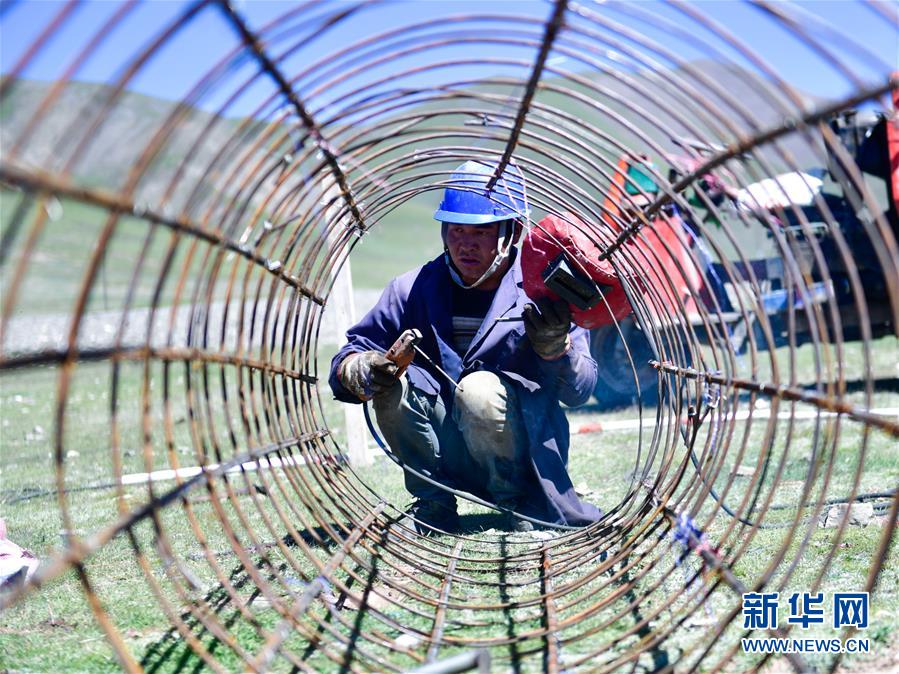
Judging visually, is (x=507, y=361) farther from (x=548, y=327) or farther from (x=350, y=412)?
(x=350, y=412)

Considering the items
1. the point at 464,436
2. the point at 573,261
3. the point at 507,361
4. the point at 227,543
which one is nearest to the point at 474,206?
the point at 573,261

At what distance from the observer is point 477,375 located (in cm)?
427

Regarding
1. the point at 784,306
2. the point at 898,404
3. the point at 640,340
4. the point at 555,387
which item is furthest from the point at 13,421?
the point at 898,404

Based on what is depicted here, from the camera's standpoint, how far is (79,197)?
65.7 inches

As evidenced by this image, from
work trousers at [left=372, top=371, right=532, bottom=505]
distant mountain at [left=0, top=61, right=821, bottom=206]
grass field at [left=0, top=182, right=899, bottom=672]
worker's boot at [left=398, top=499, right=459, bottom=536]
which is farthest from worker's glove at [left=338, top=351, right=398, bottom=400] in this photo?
distant mountain at [left=0, top=61, right=821, bottom=206]

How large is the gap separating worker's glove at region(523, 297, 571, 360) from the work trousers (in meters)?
0.27

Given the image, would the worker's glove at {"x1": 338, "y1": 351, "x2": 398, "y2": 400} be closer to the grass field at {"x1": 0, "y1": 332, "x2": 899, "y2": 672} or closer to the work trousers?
the work trousers

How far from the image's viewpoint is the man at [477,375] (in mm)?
4176

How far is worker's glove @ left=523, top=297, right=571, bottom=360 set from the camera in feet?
13.2

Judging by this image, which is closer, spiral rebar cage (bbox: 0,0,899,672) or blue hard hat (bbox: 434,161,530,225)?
spiral rebar cage (bbox: 0,0,899,672)

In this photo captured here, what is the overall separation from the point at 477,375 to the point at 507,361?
0.19 m

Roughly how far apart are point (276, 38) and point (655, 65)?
94cm

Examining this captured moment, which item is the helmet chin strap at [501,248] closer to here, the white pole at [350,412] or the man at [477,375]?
the man at [477,375]

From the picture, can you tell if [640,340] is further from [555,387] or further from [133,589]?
[133,589]
